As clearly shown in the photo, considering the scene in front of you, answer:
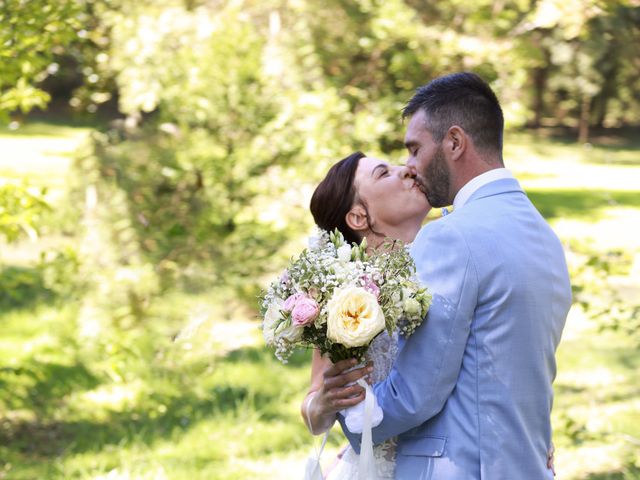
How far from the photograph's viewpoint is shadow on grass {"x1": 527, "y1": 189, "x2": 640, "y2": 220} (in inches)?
697

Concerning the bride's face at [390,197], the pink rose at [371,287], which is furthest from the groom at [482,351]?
the bride's face at [390,197]

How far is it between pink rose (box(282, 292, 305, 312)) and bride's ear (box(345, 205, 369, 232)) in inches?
35.5

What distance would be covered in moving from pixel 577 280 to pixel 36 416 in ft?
13.0

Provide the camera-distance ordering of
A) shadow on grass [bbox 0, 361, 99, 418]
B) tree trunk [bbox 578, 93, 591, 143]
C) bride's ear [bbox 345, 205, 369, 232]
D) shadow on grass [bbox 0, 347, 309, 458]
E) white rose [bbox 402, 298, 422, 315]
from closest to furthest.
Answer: white rose [bbox 402, 298, 422, 315] → bride's ear [bbox 345, 205, 369, 232] → shadow on grass [bbox 0, 347, 309, 458] → shadow on grass [bbox 0, 361, 99, 418] → tree trunk [bbox 578, 93, 591, 143]

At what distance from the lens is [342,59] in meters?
7.34

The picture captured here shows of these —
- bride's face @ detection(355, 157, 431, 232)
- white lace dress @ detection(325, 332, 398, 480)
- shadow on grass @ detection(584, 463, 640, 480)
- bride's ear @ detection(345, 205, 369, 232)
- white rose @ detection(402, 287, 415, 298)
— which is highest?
white rose @ detection(402, 287, 415, 298)

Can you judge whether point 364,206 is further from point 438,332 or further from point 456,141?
point 438,332

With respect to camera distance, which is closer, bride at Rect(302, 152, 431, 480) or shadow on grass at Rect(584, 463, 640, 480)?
bride at Rect(302, 152, 431, 480)

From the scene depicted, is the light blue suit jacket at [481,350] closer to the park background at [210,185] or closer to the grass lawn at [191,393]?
the grass lawn at [191,393]

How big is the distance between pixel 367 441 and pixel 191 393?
4768mm

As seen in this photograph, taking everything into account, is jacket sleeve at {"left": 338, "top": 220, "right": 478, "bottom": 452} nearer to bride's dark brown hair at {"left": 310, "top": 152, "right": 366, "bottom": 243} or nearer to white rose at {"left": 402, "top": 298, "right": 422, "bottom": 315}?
white rose at {"left": 402, "top": 298, "right": 422, "bottom": 315}

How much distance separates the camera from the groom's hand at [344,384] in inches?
95.3

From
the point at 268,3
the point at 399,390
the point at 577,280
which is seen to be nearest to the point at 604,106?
the point at 268,3

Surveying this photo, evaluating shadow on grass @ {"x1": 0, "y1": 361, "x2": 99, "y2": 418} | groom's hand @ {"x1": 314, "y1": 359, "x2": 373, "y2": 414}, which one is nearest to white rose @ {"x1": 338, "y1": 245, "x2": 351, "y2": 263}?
groom's hand @ {"x1": 314, "y1": 359, "x2": 373, "y2": 414}
